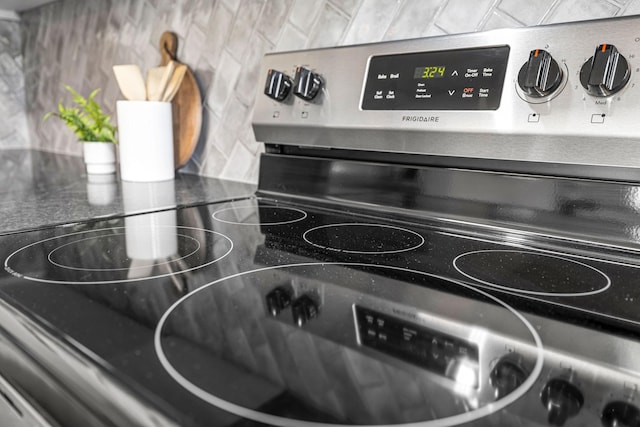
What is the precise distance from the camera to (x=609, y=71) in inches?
24.2

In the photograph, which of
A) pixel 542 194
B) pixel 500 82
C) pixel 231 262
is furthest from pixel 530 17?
pixel 231 262

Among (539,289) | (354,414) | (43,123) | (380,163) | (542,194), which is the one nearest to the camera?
(354,414)

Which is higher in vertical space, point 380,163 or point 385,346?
point 380,163

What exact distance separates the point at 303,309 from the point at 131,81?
99 centimetres

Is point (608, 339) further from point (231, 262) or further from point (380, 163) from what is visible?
point (380, 163)

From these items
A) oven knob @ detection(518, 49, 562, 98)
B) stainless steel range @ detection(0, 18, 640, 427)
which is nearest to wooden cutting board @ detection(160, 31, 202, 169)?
stainless steel range @ detection(0, 18, 640, 427)

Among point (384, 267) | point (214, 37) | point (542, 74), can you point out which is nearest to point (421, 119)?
point (542, 74)

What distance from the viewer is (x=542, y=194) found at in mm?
722

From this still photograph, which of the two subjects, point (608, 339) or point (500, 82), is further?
point (500, 82)

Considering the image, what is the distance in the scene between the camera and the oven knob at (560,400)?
1.04 feet

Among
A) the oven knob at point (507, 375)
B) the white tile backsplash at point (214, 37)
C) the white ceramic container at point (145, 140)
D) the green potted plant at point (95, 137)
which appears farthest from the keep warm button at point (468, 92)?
the green potted plant at point (95, 137)

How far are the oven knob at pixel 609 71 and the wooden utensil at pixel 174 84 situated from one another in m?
0.98

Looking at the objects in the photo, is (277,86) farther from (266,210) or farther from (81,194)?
(81,194)

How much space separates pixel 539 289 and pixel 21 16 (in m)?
2.42
